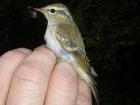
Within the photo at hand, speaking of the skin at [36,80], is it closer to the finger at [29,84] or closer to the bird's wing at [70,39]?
the finger at [29,84]

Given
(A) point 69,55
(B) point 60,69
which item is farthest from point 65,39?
(B) point 60,69

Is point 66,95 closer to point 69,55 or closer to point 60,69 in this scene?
point 60,69

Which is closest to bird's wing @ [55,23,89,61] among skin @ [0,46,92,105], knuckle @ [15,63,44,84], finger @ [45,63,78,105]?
skin @ [0,46,92,105]

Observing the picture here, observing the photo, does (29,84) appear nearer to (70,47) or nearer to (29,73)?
(29,73)

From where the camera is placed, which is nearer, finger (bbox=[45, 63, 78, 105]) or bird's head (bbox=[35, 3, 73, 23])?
finger (bbox=[45, 63, 78, 105])

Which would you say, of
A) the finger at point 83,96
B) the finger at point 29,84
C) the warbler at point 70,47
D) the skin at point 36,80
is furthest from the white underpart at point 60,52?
the finger at point 29,84

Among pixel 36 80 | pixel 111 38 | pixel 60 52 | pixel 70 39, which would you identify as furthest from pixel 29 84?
pixel 111 38

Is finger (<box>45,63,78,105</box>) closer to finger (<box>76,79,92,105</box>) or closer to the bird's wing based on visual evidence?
finger (<box>76,79,92,105</box>)
